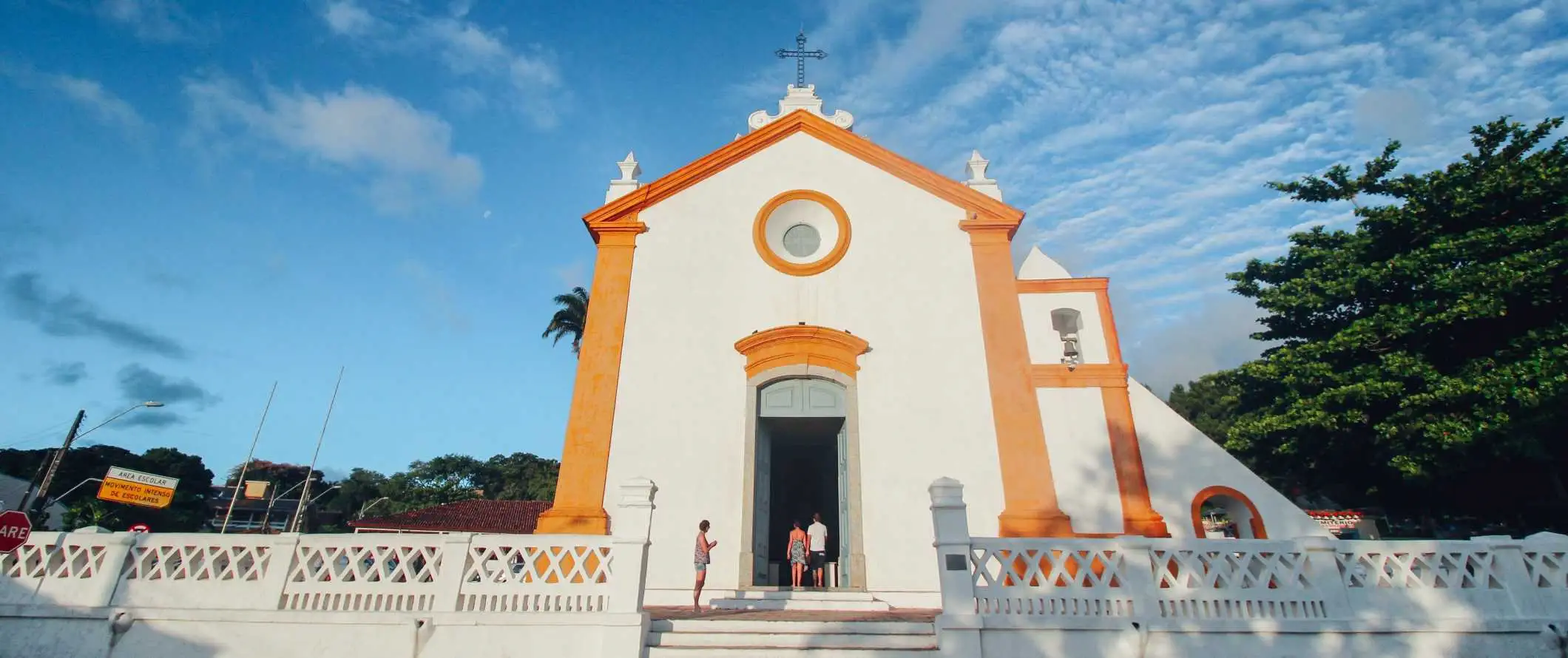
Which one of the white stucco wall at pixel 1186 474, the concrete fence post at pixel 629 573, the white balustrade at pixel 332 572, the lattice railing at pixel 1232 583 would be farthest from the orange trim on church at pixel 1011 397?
the white balustrade at pixel 332 572

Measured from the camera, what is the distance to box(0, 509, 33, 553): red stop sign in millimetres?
7023

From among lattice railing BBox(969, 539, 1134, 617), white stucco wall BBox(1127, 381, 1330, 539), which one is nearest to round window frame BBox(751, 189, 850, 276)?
white stucco wall BBox(1127, 381, 1330, 539)

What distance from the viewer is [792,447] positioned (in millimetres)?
13656

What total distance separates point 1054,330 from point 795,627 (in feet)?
24.3

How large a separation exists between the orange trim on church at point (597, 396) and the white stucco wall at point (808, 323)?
204 millimetres

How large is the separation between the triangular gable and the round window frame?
4.11 feet

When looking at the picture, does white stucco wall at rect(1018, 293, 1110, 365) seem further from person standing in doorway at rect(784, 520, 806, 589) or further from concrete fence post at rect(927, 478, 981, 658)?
concrete fence post at rect(927, 478, 981, 658)

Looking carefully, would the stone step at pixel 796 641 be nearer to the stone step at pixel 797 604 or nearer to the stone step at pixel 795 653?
the stone step at pixel 795 653

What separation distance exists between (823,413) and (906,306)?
7.89ft

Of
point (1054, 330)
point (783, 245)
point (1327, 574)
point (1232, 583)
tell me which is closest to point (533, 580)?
point (1232, 583)

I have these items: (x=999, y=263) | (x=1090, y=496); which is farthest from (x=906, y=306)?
(x=1090, y=496)

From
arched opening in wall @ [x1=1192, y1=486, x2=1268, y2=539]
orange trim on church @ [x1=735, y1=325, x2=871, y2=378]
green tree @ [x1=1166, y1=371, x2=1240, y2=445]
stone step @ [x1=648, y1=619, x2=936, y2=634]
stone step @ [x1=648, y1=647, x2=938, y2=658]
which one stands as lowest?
stone step @ [x1=648, y1=647, x2=938, y2=658]

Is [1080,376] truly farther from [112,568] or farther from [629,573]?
[112,568]

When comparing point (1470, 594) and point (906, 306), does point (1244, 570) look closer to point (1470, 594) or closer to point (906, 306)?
point (1470, 594)
